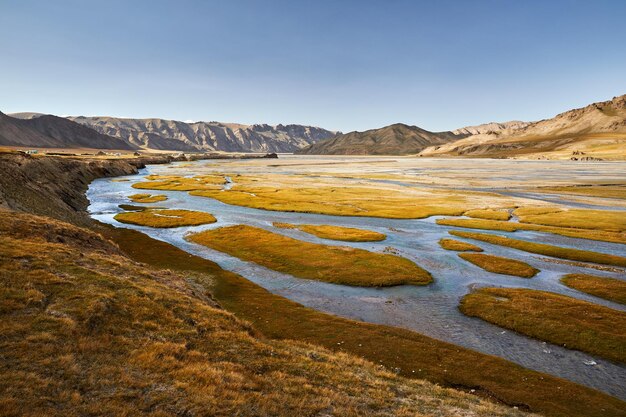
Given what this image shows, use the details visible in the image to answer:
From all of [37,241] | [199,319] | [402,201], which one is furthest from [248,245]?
[402,201]

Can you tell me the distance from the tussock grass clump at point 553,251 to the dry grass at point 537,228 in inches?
297

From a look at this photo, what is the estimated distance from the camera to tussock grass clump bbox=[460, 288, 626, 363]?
2759 cm

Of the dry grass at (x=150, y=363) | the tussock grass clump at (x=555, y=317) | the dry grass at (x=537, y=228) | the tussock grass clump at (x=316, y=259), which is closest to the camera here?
the dry grass at (x=150, y=363)

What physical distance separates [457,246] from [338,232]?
1926 centimetres

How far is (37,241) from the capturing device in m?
29.5

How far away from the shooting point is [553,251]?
52406 mm

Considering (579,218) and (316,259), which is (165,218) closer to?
(316,259)

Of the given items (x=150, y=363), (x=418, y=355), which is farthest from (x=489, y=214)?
(x=150, y=363)

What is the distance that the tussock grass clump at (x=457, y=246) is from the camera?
53.7 m

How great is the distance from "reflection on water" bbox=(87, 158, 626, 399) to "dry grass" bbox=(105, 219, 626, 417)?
1666mm

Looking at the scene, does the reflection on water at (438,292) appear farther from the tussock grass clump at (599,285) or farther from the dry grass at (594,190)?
the dry grass at (594,190)

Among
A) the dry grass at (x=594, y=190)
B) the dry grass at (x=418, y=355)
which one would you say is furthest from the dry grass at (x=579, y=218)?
the dry grass at (x=418, y=355)

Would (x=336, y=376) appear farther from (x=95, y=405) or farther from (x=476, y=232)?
(x=476, y=232)

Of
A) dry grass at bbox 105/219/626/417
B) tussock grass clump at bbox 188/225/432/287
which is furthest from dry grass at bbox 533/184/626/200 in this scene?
dry grass at bbox 105/219/626/417
